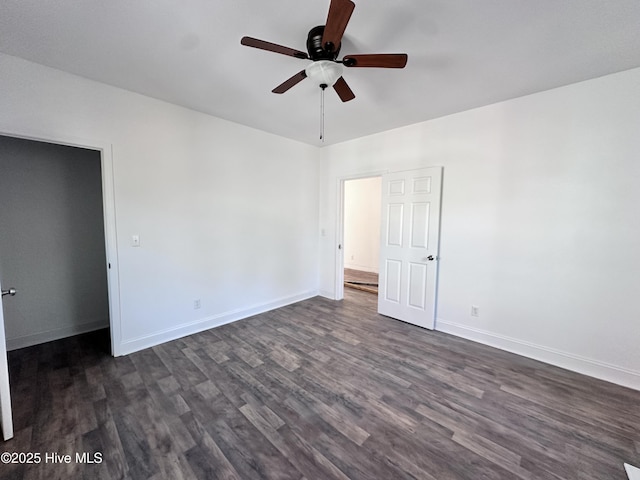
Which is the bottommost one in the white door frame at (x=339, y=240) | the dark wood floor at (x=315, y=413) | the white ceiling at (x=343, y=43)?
the dark wood floor at (x=315, y=413)

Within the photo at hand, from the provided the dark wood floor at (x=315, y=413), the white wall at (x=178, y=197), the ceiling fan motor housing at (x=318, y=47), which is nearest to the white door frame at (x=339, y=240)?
the white wall at (x=178, y=197)

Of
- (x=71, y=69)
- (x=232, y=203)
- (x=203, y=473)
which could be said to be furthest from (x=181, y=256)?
(x=203, y=473)

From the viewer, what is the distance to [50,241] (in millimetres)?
2996

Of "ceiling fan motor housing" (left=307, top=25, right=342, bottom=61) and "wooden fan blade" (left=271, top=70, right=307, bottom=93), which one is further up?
"ceiling fan motor housing" (left=307, top=25, right=342, bottom=61)

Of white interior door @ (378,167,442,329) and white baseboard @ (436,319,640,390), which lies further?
white interior door @ (378,167,442,329)

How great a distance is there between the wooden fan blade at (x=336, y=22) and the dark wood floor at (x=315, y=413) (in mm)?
2501

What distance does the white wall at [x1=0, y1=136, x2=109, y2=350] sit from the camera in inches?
109

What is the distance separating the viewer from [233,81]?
7.91 feet

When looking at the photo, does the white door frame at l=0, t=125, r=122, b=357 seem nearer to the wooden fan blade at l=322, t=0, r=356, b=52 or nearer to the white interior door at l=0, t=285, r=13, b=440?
the white interior door at l=0, t=285, r=13, b=440

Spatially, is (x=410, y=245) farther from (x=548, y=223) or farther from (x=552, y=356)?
(x=552, y=356)

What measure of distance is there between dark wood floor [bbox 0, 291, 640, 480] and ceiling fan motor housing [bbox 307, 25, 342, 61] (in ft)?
8.34

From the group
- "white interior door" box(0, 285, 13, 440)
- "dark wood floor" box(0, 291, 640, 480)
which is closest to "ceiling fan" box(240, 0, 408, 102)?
"white interior door" box(0, 285, 13, 440)

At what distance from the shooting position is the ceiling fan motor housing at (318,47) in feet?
5.47

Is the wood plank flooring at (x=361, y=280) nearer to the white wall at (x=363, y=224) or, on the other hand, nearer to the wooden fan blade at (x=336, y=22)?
the white wall at (x=363, y=224)
